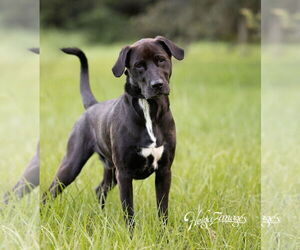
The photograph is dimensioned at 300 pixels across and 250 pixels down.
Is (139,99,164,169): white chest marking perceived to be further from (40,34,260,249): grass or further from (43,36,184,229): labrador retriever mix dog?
(40,34,260,249): grass

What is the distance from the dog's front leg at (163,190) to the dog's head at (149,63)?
43 cm

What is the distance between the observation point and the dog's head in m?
2.46

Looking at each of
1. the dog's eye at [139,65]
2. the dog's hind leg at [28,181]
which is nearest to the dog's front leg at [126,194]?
the dog's eye at [139,65]

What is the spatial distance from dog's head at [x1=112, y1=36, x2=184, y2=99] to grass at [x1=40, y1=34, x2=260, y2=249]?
645 millimetres

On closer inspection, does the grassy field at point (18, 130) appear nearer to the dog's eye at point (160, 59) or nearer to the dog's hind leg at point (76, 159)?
the dog's hind leg at point (76, 159)

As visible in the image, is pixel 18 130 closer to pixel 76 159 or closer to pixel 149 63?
pixel 76 159

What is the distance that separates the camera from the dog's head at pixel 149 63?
8.09 ft

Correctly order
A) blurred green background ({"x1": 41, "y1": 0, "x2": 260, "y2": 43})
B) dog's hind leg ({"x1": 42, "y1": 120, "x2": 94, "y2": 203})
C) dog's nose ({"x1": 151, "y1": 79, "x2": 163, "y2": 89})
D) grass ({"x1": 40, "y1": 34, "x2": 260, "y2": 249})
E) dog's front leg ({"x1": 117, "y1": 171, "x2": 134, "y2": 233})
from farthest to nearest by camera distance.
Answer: blurred green background ({"x1": 41, "y1": 0, "x2": 260, "y2": 43}) → dog's hind leg ({"x1": 42, "y1": 120, "x2": 94, "y2": 203}) → dog's front leg ({"x1": 117, "y1": 171, "x2": 134, "y2": 233}) → grass ({"x1": 40, "y1": 34, "x2": 260, "y2": 249}) → dog's nose ({"x1": 151, "y1": 79, "x2": 163, "y2": 89})

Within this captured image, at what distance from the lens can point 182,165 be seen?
3686 millimetres

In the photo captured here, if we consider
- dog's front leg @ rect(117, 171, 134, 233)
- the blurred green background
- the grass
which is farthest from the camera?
the blurred green background

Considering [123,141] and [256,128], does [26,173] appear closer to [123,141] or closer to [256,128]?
[123,141]

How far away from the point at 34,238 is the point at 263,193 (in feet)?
4.45

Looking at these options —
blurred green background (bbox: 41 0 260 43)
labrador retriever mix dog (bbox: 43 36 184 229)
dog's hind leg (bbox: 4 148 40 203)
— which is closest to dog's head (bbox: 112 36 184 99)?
labrador retriever mix dog (bbox: 43 36 184 229)

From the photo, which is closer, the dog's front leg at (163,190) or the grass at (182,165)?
the grass at (182,165)
